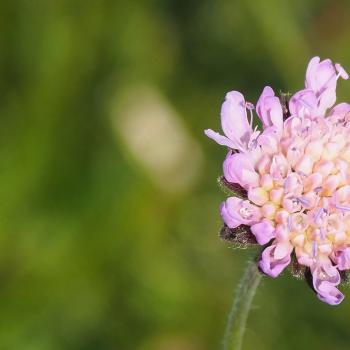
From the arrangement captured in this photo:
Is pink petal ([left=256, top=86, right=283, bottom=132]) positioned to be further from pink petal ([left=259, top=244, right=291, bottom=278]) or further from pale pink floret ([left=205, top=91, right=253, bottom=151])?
pink petal ([left=259, top=244, right=291, bottom=278])

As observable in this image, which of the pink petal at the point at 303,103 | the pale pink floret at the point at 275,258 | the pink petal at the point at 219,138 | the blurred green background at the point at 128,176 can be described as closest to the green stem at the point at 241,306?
the pale pink floret at the point at 275,258

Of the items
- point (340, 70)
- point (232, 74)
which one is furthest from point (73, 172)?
point (340, 70)

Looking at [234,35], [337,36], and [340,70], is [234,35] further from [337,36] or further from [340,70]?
[340,70]

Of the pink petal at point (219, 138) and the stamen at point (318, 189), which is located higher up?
the pink petal at point (219, 138)

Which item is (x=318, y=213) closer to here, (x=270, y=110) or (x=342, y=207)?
(x=342, y=207)

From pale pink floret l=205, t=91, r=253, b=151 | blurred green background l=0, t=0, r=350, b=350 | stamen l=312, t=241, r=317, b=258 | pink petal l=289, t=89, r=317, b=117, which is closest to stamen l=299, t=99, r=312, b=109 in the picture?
pink petal l=289, t=89, r=317, b=117

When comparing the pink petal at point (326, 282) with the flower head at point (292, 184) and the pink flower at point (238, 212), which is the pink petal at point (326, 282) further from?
the pink flower at point (238, 212)
